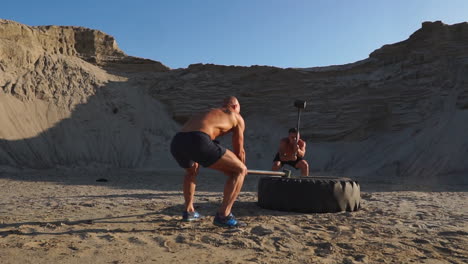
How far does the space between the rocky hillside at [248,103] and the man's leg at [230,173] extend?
11.4 metres

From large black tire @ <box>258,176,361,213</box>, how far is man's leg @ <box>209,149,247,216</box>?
117 cm

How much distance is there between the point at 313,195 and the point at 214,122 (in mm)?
1767

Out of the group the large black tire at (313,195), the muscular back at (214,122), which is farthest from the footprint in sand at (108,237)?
the large black tire at (313,195)

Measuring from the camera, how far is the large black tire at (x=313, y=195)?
15.3ft

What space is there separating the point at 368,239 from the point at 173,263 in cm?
182

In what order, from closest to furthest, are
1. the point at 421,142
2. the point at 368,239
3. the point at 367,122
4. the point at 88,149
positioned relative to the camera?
the point at 368,239
the point at 421,142
the point at 88,149
the point at 367,122

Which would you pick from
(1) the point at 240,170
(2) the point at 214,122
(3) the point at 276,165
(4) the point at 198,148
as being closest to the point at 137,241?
(4) the point at 198,148

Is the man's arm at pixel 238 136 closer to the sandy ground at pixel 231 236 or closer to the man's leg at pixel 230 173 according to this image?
the man's leg at pixel 230 173

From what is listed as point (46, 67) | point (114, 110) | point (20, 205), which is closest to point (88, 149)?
point (114, 110)

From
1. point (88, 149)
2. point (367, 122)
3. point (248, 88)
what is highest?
point (248, 88)

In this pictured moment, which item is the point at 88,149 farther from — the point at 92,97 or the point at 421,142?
the point at 421,142

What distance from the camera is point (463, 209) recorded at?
5082mm

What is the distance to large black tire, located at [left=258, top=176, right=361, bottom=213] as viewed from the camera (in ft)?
15.3

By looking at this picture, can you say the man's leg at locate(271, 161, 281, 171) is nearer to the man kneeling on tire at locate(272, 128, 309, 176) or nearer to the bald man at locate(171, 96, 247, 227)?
the man kneeling on tire at locate(272, 128, 309, 176)
